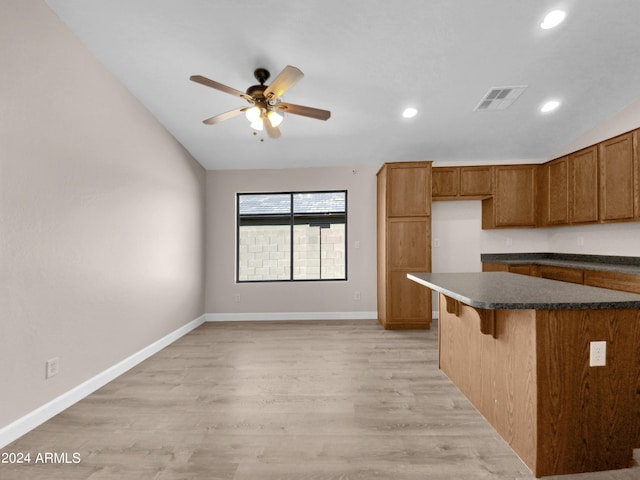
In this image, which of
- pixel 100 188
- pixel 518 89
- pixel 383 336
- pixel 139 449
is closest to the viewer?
pixel 139 449

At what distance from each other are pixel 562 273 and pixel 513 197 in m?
1.34

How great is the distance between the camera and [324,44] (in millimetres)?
2430

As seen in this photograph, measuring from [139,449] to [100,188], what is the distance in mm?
2141

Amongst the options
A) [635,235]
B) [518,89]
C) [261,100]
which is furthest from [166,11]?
[635,235]

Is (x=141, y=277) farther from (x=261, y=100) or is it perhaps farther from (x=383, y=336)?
(x=383, y=336)

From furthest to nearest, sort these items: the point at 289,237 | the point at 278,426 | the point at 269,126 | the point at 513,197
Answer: the point at 289,237, the point at 513,197, the point at 269,126, the point at 278,426

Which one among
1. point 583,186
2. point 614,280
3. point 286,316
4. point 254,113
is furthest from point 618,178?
point 286,316

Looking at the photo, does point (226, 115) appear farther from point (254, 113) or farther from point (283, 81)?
point (283, 81)

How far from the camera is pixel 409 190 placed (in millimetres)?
4012

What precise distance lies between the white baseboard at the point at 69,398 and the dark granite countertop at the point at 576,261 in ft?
15.9

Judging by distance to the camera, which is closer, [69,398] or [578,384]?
[578,384]

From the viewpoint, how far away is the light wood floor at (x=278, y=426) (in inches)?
60.2

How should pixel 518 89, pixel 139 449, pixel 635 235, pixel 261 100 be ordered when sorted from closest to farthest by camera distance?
pixel 139 449 < pixel 261 100 < pixel 518 89 < pixel 635 235

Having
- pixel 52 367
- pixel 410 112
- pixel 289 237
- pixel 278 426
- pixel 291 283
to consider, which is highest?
pixel 410 112
